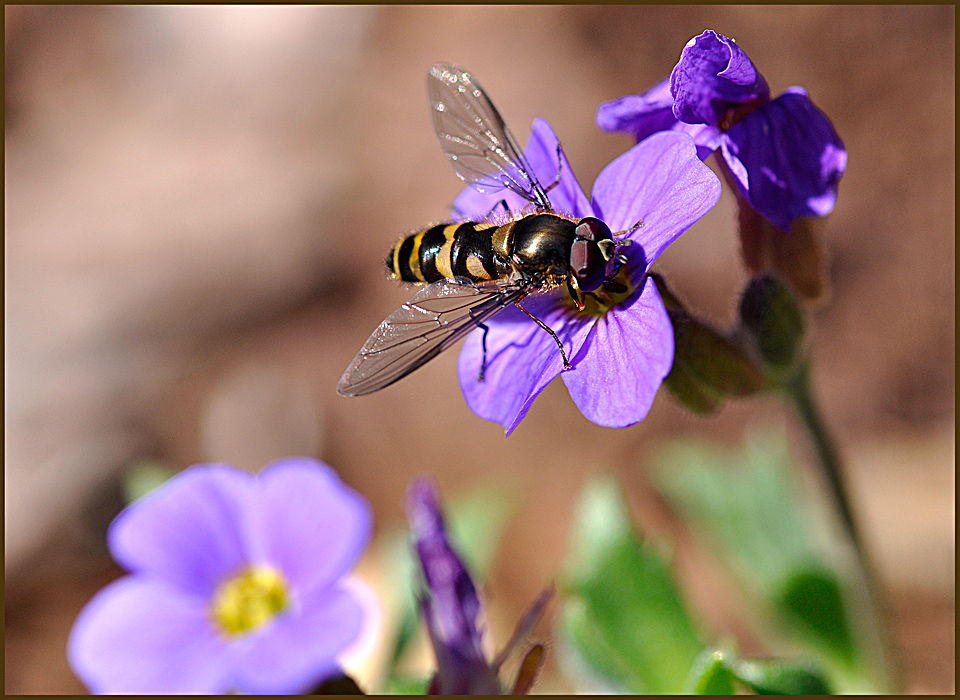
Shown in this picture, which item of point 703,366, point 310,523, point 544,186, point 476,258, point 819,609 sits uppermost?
point 544,186

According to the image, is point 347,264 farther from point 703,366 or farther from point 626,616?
point 703,366

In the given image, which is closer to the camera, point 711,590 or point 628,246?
point 628,246

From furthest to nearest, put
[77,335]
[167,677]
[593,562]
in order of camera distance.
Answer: [77,335] < [593,562] < [167,677]

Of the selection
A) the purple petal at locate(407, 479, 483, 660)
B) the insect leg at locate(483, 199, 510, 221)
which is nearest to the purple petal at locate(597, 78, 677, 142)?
the insect leg at locate(483, 199, 510, 221)

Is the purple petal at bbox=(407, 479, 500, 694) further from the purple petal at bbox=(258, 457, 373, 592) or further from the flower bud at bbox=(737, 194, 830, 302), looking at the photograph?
the flower bud at bbox=(737, 194, 830, 302)

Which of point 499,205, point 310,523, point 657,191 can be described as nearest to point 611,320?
point 657,191

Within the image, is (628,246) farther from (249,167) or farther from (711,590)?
(249,167)

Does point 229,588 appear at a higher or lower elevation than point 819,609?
higher

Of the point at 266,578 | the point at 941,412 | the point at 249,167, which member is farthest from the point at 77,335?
the point at 941,412
